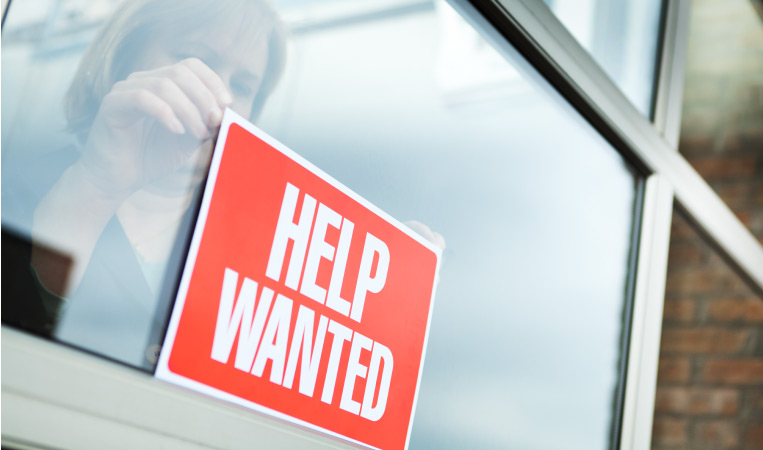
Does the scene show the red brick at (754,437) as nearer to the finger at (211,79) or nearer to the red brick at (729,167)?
the red brick at (729,167)

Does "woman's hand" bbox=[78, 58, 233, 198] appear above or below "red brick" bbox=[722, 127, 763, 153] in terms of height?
below

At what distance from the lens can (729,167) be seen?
1.95 metres

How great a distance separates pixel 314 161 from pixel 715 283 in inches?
53.6

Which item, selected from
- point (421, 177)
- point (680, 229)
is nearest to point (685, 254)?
point (680, 229)

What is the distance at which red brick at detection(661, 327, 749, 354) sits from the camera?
1.80 metres

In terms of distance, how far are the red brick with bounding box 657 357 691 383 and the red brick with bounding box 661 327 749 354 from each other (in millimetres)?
28

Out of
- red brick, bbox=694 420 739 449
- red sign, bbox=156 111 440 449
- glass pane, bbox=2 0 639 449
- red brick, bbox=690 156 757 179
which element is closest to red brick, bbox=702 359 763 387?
red brick, bbox=694 420 739 449

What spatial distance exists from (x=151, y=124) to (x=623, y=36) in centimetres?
95

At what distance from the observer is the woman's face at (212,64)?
0.63 m

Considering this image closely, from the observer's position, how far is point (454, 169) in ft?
3.06

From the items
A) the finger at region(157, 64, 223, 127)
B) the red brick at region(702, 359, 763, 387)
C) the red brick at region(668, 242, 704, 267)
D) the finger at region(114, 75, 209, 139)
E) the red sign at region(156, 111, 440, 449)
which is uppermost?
the red brick at region(668, 242, 704, 267)

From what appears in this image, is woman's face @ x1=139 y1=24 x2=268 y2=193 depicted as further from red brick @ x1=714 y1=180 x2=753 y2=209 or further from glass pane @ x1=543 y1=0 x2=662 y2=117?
red brick @ x1=714 y1=180 x2=753 y2=209

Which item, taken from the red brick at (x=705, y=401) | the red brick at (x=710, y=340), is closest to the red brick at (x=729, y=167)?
the red brick at (x=710, y=340)

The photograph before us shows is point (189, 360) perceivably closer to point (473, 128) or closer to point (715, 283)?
point (473, 128)
